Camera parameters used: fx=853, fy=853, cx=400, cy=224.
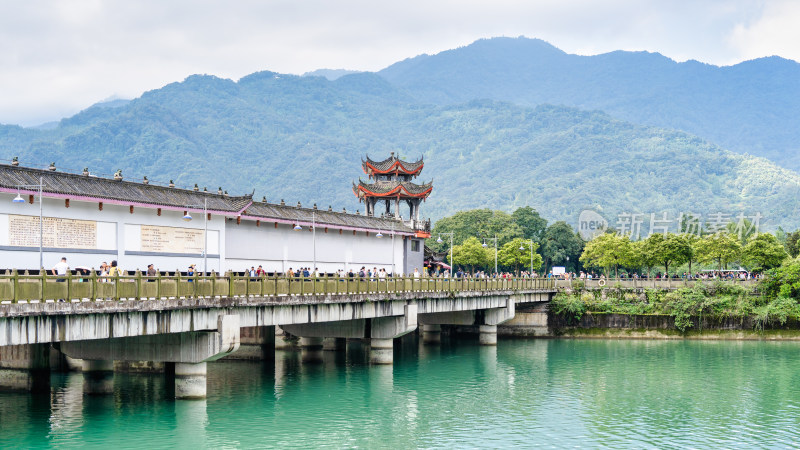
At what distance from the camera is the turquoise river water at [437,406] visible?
3475cm

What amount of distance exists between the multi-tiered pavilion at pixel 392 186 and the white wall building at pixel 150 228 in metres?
18.2

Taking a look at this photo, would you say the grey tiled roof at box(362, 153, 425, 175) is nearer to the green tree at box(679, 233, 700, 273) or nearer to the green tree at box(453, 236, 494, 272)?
the green tree at box(679, 233, 700, 273)

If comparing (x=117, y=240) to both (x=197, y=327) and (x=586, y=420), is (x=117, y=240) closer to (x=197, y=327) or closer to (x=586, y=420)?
(x=197, y=327)

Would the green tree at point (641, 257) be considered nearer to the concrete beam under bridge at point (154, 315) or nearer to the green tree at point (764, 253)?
the green tree at point (764, 253)

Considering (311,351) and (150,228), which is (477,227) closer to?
(311,351)

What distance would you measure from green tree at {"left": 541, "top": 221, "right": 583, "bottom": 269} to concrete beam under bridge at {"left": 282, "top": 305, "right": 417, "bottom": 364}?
93911mm

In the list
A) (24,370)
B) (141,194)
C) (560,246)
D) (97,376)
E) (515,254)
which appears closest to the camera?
(97,376)

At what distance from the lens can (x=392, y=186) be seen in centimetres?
8956

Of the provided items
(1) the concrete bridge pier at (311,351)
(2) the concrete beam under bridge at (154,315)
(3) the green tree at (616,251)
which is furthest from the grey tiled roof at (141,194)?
(3) the green tree at (616,251)

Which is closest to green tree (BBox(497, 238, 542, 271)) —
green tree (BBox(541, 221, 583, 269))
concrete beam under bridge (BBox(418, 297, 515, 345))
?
green tree (BBox(541, 221, 583, 269))

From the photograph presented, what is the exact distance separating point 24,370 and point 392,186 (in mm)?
50498

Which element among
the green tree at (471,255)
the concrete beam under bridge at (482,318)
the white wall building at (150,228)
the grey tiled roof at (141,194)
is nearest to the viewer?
the white wall building at (150,228)

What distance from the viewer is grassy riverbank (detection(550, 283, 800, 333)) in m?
74.1

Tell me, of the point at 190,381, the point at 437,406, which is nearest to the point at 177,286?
the point at 190,381
